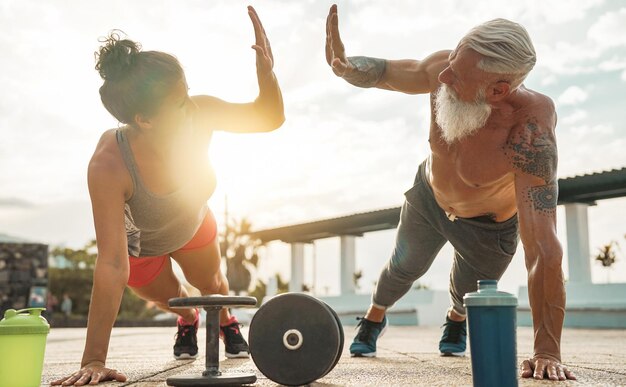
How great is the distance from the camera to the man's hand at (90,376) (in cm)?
213

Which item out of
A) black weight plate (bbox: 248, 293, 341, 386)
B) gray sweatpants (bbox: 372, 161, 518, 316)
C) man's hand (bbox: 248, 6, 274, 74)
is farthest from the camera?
gray sweatpants (bbox: 372, 161, 518, 316)

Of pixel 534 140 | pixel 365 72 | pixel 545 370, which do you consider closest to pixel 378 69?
pixel 365 72

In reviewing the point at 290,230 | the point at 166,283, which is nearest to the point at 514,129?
the point at 166,283

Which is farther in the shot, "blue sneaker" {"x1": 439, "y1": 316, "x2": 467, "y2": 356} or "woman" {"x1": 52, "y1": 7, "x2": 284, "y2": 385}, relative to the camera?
"blue sneaker" {"x1": 439, "y1": 316, "x2": 467, "y2": 356}

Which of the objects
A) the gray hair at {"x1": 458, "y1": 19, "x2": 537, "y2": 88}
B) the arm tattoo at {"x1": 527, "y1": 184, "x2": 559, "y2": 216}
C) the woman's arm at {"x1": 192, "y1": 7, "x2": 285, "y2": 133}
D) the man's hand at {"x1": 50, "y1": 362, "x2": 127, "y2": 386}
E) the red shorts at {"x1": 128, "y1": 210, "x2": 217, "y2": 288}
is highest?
the gray hair at {"x1": 458, "y1": 19, "x2": 537, "y2": 88}

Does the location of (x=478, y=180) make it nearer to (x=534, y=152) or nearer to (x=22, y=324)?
(x=534, y=152)

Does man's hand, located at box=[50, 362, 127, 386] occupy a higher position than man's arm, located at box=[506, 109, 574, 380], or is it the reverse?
man's arm, located at box=[506, 109, 574, 380]

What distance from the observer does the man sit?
242 centimetres

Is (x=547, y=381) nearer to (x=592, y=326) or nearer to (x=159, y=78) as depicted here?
(x=159, y=78)

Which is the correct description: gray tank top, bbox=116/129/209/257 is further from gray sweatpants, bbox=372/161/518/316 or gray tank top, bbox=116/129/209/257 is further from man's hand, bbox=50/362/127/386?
gray sweatpants, bbox=372/161/518/316

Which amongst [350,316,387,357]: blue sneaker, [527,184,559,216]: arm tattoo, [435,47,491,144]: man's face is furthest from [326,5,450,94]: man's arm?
[350,316,387,357]: blue sneaker

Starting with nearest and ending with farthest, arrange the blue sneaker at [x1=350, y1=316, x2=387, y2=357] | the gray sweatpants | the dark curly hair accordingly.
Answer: the dark curly hair < the gray sweatpants < the blue sneaker at [x1=350, y1=316, x2=387, y2=357]

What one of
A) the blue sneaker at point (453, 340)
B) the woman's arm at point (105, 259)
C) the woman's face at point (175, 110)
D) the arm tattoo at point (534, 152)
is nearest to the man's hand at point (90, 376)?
the woman's arm at point (105, 259)

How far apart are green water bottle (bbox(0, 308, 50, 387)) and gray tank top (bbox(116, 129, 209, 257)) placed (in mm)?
705
